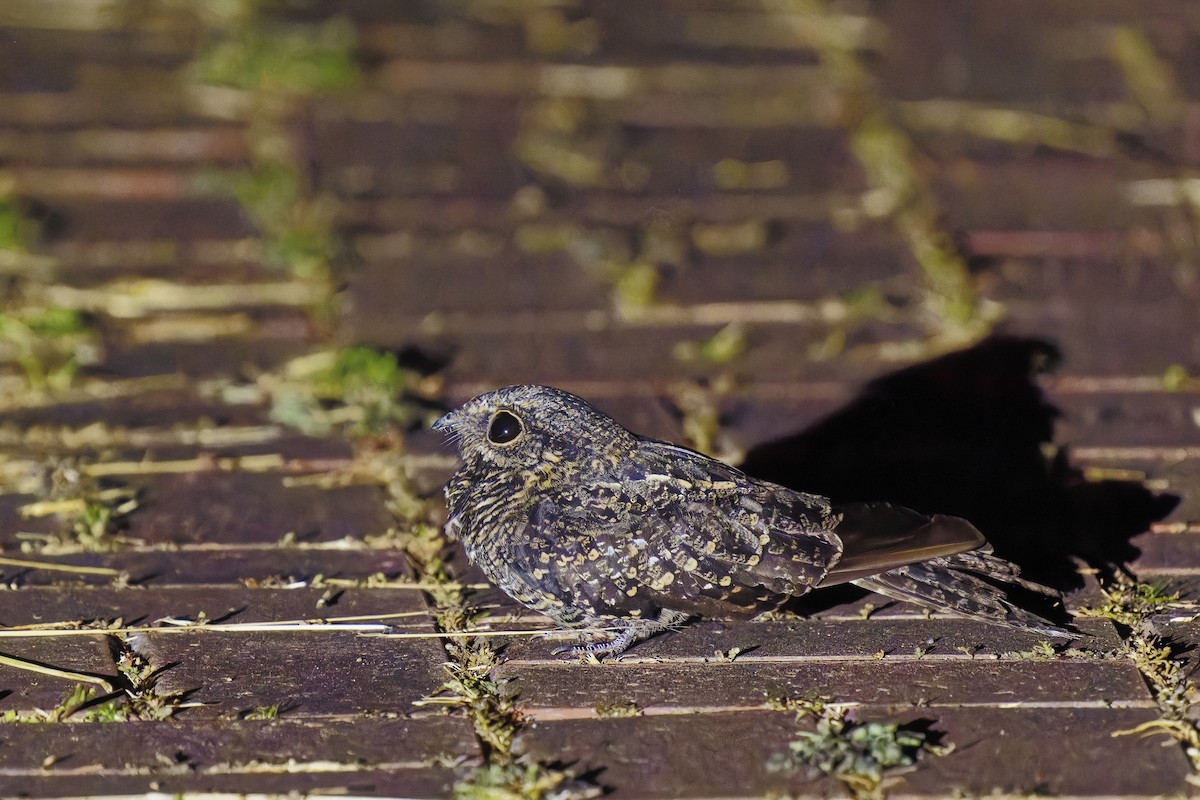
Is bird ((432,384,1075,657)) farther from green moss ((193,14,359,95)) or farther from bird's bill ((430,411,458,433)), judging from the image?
green moss ((193,14,359,95))

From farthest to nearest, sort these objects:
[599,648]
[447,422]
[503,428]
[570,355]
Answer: [570,355]
[447,422]
[503,428]
[599,648]

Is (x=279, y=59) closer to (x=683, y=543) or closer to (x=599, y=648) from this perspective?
(x=683, y=543)

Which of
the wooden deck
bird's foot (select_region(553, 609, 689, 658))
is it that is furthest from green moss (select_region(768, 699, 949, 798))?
bird's foot (select_region(553, 609, 689, 658))

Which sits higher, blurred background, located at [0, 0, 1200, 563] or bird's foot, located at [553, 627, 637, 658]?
blurred background, located at [0, 0, 1200, 563]

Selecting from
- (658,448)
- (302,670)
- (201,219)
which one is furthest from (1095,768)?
(201,219)

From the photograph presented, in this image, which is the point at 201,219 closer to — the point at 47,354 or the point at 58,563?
the point at 47,354

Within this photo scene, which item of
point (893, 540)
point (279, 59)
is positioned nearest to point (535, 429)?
point (893, 540)

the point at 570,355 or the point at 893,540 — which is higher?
the point at 570,355

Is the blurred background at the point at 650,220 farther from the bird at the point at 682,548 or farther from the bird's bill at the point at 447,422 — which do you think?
the bird at the point at 682,548

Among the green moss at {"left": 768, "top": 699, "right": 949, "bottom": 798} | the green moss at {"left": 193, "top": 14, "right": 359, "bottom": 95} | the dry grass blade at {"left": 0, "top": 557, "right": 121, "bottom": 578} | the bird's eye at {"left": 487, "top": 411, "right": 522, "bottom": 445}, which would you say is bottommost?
the green moss at {"left": 768, "top": 699, "right": 949, "bottom": 798}
